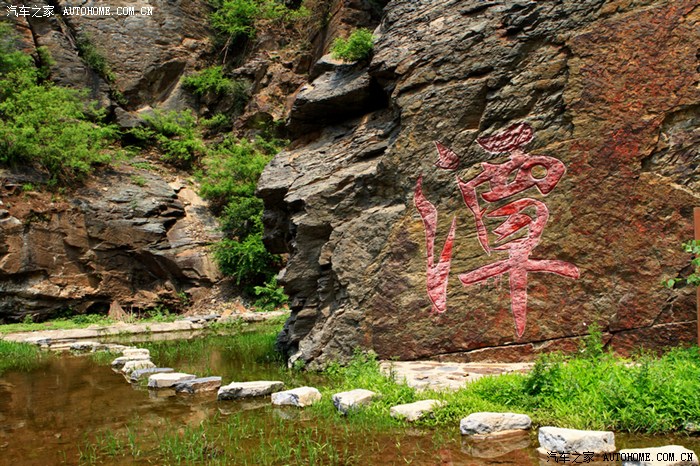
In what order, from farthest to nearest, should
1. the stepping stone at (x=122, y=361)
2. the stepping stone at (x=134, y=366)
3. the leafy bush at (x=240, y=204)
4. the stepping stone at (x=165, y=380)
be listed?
the leafy bush at (x=240, y=204) → the stepping stone at (x=122, y=361) → the stepping stone at (x=134, y=366) → the stepping stone at (x=165, y=380)

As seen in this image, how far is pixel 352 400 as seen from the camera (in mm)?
5035

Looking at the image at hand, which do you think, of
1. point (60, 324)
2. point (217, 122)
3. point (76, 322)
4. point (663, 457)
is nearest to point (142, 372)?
point (663, 457)

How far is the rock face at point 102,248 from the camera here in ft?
51.7

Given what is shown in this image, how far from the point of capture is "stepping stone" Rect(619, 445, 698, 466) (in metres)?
3.03

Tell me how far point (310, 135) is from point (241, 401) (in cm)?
562

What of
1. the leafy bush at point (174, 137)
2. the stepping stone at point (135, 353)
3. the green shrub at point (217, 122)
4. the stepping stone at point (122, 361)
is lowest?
the stepping stone at point (135, 353)

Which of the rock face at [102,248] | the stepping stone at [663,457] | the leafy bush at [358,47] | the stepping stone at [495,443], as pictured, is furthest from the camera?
the rock face at [102,248]

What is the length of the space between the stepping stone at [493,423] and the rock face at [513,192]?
243 centimetres

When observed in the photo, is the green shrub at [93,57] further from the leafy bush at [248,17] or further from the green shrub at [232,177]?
the green shrub at [232,177]

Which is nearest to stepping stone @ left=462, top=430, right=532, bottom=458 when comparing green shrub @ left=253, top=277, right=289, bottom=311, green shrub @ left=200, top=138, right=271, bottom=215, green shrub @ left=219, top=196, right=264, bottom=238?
green shrub @ left=253, top=277, right=289, bottom=311

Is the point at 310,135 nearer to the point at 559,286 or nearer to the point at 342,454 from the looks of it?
the point at 559,286

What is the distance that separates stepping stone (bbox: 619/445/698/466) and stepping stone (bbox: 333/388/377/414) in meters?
2.43

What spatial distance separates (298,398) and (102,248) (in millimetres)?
13810

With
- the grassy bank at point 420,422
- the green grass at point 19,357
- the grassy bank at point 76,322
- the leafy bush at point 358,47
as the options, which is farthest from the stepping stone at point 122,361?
the grassy bank at point 76,322
